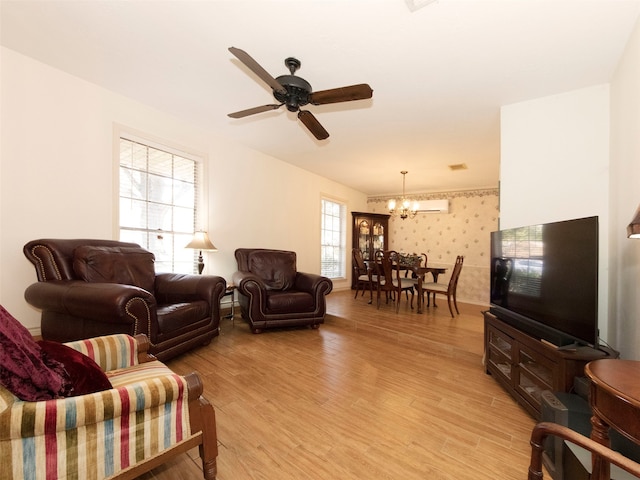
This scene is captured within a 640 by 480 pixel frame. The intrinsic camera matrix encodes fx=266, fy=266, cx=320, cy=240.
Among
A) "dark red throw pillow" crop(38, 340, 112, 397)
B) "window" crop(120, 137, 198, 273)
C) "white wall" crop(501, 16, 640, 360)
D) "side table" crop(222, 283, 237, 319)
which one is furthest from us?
"side table" crop(222, 283, 237, 319)

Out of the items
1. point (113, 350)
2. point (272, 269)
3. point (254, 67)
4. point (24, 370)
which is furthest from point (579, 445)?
point (272, 269)

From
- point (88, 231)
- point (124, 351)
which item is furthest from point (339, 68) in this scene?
point (88, 231)

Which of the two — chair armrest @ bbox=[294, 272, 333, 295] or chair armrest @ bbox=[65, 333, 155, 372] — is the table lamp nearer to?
chair armrest @ bbox=[294, 272, 333, 295]

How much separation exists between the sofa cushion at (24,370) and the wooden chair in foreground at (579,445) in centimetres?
152

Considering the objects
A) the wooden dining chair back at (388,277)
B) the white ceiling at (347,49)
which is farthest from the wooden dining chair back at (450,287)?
the white ceiling at (347,49)

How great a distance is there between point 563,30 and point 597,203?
1403 millimetres

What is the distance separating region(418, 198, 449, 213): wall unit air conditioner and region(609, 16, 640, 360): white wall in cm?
390

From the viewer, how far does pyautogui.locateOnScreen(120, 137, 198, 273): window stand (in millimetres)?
2984

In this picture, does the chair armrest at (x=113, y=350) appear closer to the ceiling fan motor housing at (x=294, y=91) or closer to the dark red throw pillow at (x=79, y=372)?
the dark red throw pillow at (x=79, y=372)

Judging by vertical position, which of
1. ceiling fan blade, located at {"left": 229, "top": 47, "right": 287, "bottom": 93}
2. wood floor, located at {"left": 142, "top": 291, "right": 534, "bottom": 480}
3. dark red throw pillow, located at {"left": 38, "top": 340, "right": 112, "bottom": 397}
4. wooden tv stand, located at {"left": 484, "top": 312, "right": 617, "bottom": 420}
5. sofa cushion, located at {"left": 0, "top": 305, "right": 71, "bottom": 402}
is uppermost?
ceiling fan blade, located at {"left": 229, "top": 47, "right": 287, "bottom": 93}

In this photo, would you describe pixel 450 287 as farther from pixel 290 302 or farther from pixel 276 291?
pixel 276 291

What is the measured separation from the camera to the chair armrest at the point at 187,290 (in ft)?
8.91

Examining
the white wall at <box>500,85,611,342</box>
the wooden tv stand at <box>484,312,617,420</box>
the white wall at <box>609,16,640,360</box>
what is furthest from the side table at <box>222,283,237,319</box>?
the white wall at <box>609,16,640,360</box>

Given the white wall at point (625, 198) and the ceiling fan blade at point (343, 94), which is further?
the ceiling fan blade at point (343, 94)
